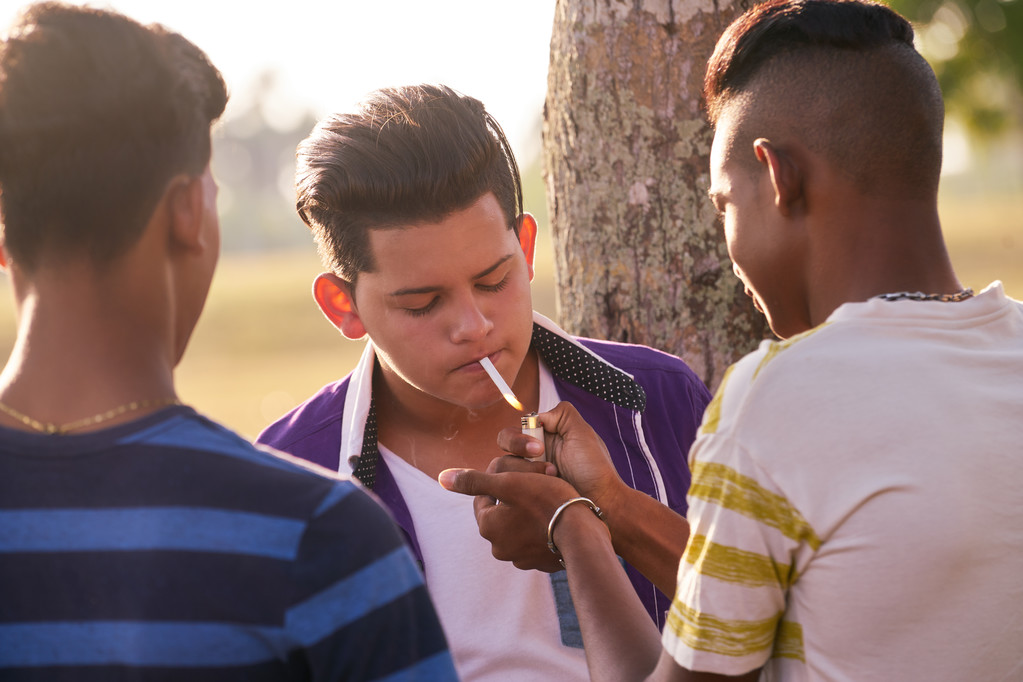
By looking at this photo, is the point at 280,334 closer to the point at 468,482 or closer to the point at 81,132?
the point at 468,482

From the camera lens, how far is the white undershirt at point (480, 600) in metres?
2.53

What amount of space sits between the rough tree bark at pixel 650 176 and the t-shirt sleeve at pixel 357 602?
75.9 inches

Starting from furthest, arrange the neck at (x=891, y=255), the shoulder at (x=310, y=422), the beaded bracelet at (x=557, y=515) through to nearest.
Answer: the shoulder at (x=310, y=422) < the beaded bracelet at (x=557, y=515) < the neck at (x=891, y=255)

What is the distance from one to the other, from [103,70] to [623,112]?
2.02m

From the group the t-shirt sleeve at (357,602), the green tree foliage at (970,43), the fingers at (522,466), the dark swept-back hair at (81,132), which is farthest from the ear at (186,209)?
the green tree foliage at (970,43)

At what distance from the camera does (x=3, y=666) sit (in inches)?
53.8

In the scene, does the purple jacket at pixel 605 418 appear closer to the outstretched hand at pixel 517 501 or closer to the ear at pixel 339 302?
the ear at pixel 339 302

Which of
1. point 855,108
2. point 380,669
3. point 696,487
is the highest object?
point 855,108

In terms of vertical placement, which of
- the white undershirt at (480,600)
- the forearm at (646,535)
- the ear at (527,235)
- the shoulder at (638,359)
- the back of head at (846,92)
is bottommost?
the white undershirt at (480,600)

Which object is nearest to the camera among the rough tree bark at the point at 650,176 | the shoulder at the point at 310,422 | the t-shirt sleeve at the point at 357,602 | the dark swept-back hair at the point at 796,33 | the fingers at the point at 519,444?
the t-shirt sleeve at the point at 357,602

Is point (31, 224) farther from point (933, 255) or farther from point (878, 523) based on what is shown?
point (933, 255)

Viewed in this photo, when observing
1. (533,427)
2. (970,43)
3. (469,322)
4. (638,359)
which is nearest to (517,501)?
(533,427)

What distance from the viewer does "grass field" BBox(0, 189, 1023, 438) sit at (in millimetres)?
24016

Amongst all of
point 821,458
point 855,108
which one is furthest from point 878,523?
point 855,108
